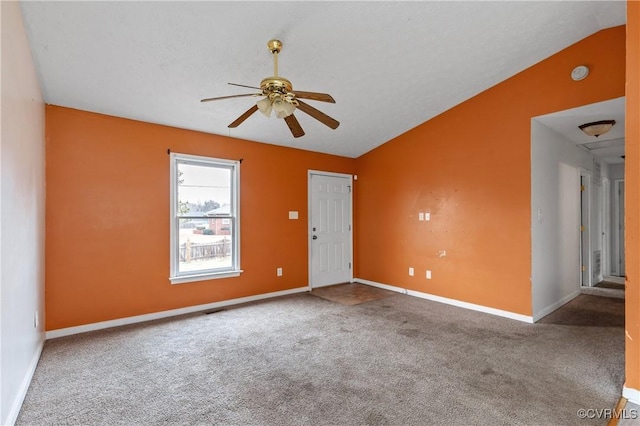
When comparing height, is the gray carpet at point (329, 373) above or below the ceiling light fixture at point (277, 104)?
below

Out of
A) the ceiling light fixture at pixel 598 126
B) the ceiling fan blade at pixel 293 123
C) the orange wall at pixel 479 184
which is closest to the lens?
the ceiling fan blade at pixel 293 123

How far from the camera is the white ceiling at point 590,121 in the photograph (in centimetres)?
339

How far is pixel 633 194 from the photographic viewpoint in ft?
7.13

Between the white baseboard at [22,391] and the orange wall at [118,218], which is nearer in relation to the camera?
the white baseboard at [22,391]

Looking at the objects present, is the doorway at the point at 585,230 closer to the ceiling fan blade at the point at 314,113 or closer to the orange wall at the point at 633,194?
the orange wall at the point at 633,194

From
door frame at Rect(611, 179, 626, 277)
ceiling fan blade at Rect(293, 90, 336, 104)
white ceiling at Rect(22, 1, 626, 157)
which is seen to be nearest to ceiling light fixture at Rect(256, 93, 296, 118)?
ceiling fan blade at Rect(293, 90, 336, 104)

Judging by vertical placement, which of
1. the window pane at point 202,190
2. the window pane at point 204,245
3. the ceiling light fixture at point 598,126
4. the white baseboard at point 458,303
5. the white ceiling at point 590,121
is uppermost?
the white ceiling at point 590,121

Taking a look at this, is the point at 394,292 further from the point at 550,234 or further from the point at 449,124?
the point at 449,124

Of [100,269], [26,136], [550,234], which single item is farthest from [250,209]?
[550,234]

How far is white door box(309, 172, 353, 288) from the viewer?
5.60 metres

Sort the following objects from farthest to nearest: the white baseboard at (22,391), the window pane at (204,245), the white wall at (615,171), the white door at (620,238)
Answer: the white wall at (615,171) < the white door at (620,238) < the window pane at (204,245) < the white baseboard at (22,391)

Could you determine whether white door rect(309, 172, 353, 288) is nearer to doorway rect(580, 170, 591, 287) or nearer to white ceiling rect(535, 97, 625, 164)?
white ceiling rect(535, 97, 625, 164)

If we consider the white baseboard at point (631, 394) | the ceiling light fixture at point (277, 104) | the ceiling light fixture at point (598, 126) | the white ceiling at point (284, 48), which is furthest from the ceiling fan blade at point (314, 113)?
the ceiling light fixture at point (598, 126)

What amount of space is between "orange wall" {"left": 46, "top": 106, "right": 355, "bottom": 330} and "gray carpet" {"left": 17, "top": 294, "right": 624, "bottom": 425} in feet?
1.34
